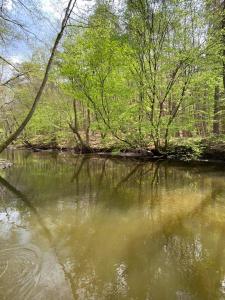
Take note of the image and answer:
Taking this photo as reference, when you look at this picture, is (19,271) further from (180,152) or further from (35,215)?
(180,152)

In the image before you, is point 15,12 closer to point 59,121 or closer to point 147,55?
point 147,55

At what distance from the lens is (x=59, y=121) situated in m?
26.7

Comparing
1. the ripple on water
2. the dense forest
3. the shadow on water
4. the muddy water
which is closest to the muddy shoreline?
the dense forest

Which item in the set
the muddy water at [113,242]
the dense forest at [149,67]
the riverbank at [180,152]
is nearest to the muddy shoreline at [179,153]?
the riverbank at [180,152]

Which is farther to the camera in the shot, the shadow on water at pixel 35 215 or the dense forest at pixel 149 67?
the dense forest at pixel 149 67

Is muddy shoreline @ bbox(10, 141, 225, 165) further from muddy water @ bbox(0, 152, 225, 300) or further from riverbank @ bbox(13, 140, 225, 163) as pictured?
muddy water @ bbox(0, 152, 225, 300)

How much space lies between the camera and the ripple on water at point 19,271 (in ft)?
11.8

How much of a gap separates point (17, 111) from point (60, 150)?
692 cm

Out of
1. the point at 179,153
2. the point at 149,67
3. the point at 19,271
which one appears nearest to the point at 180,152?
the point at 179,153

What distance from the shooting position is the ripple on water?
361 centimetres

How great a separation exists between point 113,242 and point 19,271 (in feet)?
6.00

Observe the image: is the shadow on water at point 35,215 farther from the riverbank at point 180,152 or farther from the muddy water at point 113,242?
the riverbank at point 180,152

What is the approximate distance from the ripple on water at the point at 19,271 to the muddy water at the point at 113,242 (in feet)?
0.05

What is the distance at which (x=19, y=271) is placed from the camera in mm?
4105
